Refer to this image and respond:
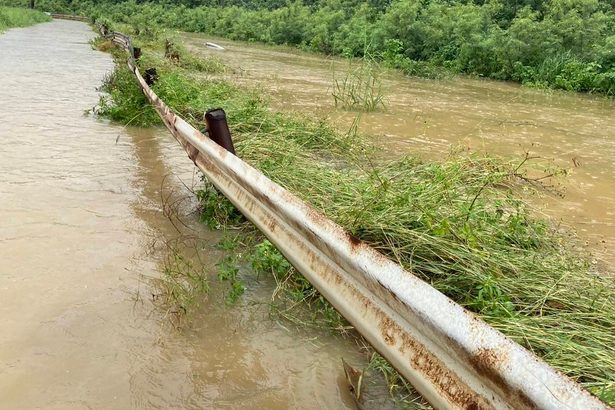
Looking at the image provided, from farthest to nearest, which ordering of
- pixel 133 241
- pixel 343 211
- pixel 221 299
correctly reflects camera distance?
pixel 133 241, pixel 343 211, pixel 221 299

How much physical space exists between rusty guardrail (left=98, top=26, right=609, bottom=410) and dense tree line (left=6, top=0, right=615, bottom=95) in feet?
42.8

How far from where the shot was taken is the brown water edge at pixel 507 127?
497cm

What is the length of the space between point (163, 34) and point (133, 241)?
27205 mm

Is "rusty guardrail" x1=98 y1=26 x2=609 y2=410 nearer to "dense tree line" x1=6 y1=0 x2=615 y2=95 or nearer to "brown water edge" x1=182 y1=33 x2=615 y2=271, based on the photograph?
"brown water edge" x1=182 y1=33 x2=615 y2=271

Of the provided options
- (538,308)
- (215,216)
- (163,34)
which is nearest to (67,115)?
(215,216)

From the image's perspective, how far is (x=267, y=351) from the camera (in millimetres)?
2354

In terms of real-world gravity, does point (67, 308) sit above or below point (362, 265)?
below

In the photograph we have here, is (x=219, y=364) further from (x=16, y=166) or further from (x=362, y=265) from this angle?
(x=16, y=166)

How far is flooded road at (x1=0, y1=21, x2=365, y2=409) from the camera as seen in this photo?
2.02 meters

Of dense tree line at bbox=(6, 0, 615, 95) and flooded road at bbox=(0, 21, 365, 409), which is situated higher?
dense tree line at bbox=(6, 0, 615, 95)

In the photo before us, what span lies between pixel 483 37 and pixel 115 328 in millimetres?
22004

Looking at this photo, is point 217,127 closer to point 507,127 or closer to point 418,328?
point 418,328

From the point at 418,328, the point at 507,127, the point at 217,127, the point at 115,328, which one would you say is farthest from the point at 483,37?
the point at 418,328

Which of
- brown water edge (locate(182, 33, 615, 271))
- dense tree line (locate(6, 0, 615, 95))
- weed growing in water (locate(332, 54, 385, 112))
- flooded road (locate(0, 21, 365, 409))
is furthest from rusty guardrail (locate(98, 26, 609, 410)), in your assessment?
dense tree line (locate(6, 0, 615, 95))
